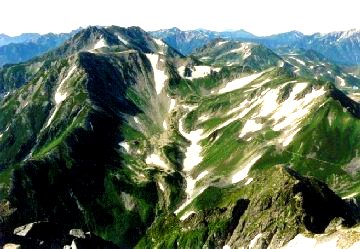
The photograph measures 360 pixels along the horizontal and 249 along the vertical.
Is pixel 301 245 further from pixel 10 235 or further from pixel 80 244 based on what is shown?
pixel 10 235

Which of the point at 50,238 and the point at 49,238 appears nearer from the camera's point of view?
the point at 49,238

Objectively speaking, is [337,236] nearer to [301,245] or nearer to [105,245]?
[301,245]

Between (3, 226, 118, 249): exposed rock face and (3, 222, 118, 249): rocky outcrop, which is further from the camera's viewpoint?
(3, 226, 118, 249): exposed rock face

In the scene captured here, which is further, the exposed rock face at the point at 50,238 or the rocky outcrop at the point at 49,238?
the exposed rock face at the point at 50,238

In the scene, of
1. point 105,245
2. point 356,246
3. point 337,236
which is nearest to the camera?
point 356,246

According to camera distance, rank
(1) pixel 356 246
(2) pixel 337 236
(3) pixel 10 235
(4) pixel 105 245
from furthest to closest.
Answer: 1. (4) pixel 105 245
2. (3) pixel 10 235
3. (2) pixel 337 236
4. (1) pixel 356 246

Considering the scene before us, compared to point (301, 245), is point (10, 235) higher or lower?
higher

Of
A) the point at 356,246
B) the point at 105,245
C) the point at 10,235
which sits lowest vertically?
the point at 105,245

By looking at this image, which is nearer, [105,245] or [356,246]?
[356,246]

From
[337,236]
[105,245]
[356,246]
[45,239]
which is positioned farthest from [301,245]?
[45,239]

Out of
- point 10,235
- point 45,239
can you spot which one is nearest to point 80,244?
point 45,239
